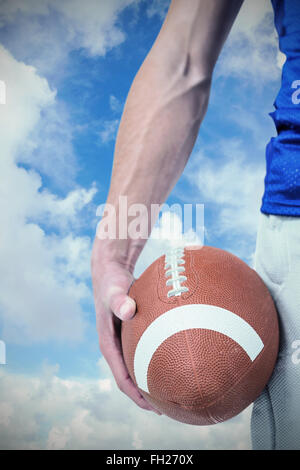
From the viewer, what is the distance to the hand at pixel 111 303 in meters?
1.21

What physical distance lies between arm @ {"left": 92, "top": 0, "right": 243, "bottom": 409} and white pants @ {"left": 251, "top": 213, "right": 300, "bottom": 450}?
1.22 ft

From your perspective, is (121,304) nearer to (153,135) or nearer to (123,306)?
(123,306)

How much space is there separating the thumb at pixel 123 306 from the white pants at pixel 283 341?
400 millimetres

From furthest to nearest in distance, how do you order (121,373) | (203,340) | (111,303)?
(121,373) < (111,303) < (203,340)

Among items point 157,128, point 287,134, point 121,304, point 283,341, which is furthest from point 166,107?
point 283,341

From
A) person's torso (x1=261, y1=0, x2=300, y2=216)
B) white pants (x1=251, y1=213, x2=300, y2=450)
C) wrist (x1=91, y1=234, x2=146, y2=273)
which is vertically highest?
person's torso (x1=261, y1=0, x2=300, y2=216)

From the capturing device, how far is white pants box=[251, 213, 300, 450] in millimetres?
1065

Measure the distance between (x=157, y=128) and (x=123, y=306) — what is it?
0.55 m

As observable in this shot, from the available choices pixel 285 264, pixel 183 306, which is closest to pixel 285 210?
pixel 285 264

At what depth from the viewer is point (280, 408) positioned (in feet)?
3.58

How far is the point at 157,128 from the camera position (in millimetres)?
1231

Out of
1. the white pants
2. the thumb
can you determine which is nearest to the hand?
the thumb

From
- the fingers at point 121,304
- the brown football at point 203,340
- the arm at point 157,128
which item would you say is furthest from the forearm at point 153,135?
the brown football at point 203,340

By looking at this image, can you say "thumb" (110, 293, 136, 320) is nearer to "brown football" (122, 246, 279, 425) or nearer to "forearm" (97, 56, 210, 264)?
"brown football" (122, 246, 279, 425)
